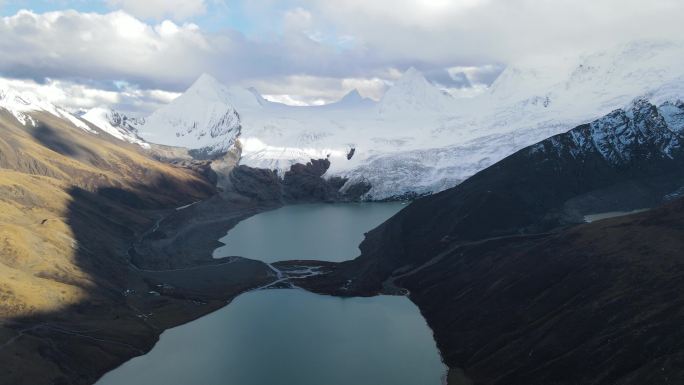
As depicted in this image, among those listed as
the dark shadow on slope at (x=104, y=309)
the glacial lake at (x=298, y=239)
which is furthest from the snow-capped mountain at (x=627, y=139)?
the dark shadow on slope at (x=104, y=309)

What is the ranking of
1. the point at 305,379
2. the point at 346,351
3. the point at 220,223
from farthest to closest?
the point at 220,223 < the point at 346,351 < the point at 305,379

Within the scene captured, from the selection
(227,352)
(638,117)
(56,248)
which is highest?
(638,117)

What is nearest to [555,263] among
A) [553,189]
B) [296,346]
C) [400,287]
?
[400,287]

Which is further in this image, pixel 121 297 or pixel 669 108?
pixel 669 108

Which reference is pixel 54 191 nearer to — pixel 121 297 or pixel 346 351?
pixel 121 297

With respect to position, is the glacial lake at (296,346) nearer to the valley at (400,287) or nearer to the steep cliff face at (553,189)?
the valley at (400,287)

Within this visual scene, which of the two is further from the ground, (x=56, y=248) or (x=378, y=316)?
(x=56, y=248)

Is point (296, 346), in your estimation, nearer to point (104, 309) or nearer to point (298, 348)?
point (298, 348)

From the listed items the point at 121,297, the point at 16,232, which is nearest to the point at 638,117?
the point at 121,297
